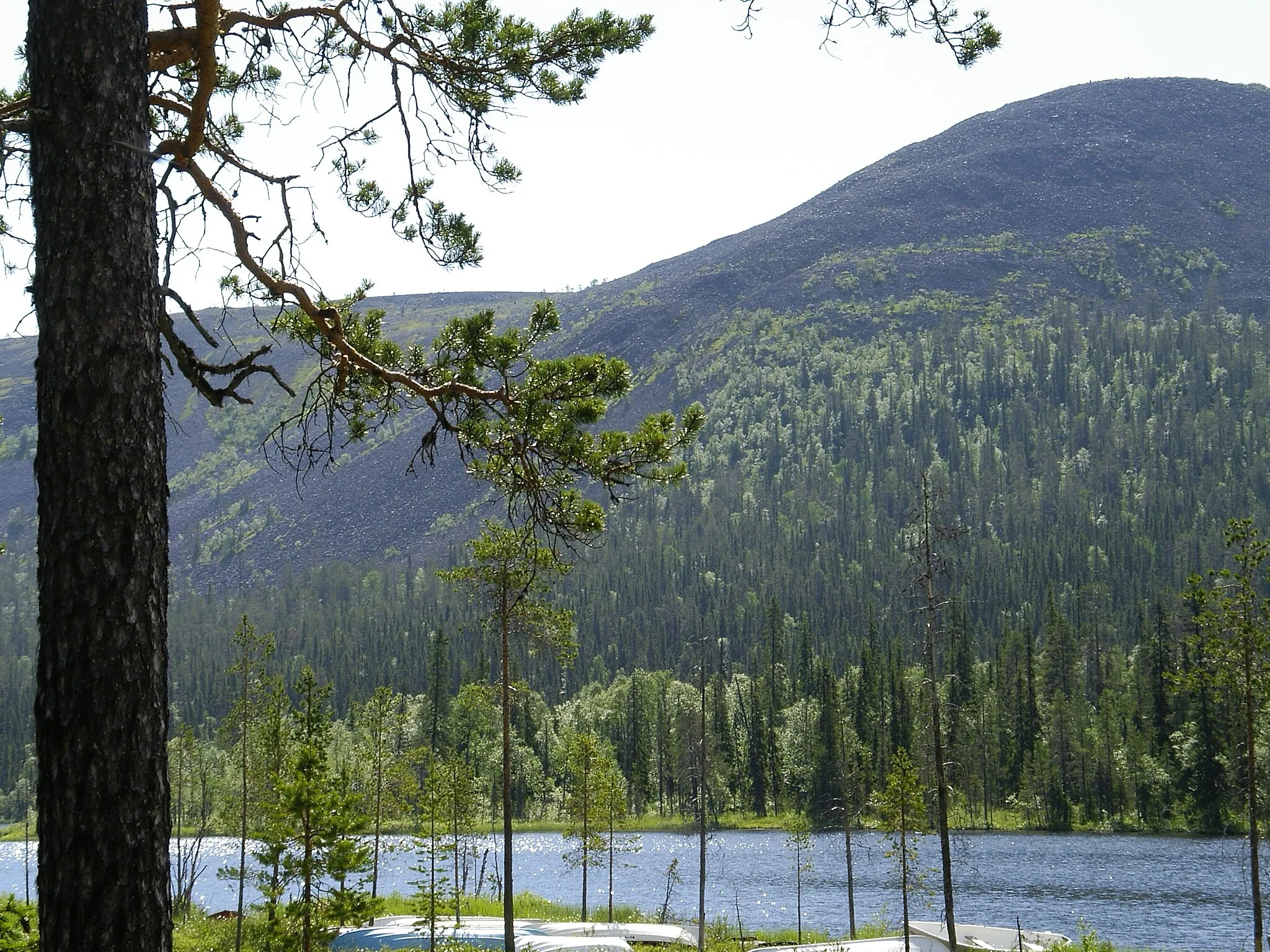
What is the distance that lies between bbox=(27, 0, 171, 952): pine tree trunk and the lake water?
34992mm

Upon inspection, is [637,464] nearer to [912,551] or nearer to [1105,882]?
[912,551]

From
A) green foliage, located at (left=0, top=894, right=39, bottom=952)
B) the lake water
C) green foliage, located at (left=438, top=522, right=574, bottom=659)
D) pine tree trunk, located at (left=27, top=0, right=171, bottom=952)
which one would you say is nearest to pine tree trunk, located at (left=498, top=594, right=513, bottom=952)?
green foliage, located at (left=438, top=522, right=574, bottom=659)

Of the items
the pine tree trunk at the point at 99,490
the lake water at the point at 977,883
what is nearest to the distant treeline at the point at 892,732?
the lake water at the point at 977,883

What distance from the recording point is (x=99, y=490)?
16.2 feet

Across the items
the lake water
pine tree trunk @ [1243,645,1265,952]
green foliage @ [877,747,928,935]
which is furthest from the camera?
the lake water

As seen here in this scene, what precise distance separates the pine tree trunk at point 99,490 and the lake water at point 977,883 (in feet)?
115

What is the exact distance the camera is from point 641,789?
Answer: 10219 centimetres

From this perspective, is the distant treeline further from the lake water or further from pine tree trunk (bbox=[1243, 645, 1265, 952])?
pine tree trunk (bbox=[1243, 645, 1265, 952])

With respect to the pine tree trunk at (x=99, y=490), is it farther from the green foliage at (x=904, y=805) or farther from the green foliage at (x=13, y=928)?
the green foliage at (x=904, y=805)

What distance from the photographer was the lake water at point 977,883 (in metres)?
43.5

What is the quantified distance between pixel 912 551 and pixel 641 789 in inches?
3017

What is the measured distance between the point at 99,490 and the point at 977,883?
188ft

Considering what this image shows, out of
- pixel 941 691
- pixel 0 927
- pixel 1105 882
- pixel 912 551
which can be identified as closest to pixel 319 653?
pixel 941 691

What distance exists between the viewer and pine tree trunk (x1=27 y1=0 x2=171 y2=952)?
4.74 meters
